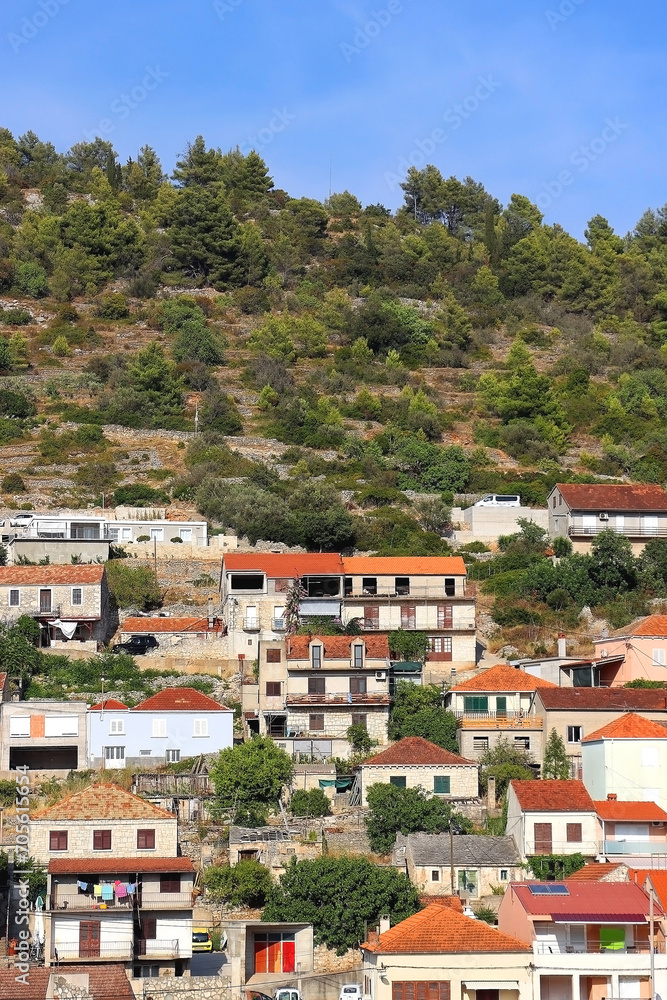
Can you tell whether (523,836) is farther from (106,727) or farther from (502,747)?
(106,727)

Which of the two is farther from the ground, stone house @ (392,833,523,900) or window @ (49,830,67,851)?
window @ (49,830,67,851)

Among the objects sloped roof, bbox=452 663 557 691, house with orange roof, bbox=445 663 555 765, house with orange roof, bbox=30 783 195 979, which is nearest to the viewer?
house with orange roof, bbox=30 783 195 979

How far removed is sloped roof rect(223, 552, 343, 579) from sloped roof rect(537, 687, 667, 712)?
12.3m

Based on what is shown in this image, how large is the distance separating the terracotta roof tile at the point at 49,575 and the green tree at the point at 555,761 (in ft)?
62.0

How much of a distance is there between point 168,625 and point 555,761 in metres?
17.0

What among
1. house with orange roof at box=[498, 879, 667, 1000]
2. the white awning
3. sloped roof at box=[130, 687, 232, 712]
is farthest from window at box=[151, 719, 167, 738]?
the white awning

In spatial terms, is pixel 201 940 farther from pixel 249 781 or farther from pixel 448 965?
pixel 448 965

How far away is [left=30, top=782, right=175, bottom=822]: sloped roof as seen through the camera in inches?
1682

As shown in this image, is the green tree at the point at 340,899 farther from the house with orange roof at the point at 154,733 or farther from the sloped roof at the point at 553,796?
the house with orange roof at the point at 154,733

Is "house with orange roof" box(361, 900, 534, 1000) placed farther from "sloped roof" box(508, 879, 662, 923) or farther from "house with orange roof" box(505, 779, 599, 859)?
"house with orange roof" box(505, 779, 599, 859)

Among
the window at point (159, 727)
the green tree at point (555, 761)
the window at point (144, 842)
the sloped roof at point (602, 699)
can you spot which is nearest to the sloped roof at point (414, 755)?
the green tree at point (555, 761)

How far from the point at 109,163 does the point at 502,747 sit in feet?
322

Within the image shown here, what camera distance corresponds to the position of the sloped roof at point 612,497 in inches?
2739

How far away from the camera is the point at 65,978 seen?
3500 centimetres
